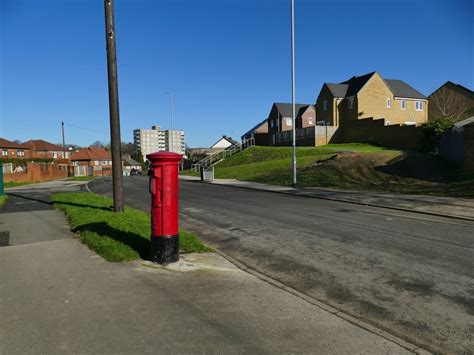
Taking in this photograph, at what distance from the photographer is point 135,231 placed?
337 inches

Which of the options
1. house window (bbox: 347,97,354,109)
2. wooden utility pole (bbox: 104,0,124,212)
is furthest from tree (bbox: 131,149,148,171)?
wooden utility pole (bbox: 104,0,124,212)

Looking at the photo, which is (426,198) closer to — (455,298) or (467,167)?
(455,298)

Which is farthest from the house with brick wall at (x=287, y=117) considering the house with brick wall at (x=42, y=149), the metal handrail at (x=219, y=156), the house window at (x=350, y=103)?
the house with brick wall at (x=42, y=149)

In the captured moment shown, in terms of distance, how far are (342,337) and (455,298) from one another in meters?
1.98

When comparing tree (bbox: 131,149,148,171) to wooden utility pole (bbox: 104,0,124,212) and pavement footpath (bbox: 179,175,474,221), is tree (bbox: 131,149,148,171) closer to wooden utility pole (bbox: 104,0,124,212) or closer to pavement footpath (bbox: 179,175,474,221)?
pavement footpath (bbox: 179,175,474,221)

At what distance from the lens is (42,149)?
111062mm

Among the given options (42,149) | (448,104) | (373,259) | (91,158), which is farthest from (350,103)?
(42,149)

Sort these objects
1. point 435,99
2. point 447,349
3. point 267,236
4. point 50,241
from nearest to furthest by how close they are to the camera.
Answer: point 447,349 → point 50,241 → point 267,236 → point 435,99

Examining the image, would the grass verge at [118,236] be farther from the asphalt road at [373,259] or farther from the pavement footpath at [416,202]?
the pavement footpath at [416,202]

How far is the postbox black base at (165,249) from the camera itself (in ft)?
20.9

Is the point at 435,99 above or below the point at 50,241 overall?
above

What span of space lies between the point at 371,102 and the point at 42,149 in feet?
287

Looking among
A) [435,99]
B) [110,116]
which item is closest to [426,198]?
[110,116]

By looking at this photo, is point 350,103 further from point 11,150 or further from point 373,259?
point 11,150
